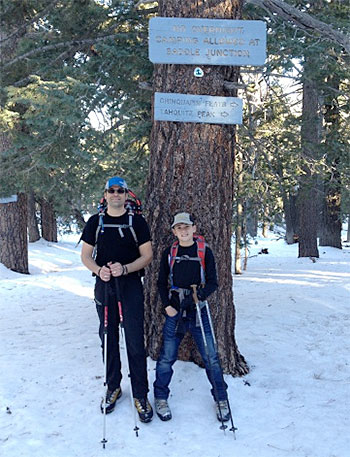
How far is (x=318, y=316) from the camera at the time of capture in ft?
23.6

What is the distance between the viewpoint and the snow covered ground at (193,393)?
3.65 meters

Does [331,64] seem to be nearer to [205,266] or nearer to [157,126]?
[157,126]

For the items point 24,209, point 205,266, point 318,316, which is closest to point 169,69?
point 205,266

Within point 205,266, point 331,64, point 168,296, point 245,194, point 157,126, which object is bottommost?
point 168,296

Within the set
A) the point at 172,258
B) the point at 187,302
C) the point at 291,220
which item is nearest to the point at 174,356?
the point at 187,302

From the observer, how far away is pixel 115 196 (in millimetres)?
4062

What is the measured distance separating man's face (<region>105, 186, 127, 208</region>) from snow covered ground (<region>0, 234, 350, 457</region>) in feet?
6.32

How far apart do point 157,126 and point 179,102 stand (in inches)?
14.8

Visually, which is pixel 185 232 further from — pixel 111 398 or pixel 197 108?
pixel 111 398

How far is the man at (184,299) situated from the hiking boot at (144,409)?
0.34 ft

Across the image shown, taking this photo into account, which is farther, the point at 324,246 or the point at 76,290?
the point at 324,246

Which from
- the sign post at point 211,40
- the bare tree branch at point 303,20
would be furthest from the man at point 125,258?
the bare tree branch at point 303,20

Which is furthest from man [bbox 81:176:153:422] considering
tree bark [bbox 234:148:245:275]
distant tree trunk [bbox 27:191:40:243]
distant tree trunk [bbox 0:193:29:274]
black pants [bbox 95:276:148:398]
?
distant tree trunk [bbox 27:191:40:243]

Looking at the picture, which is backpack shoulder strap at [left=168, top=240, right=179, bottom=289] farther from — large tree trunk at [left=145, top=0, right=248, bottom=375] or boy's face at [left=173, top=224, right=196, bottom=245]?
large tree trunk at [left=145, top=0, right=248, bottom=375]
